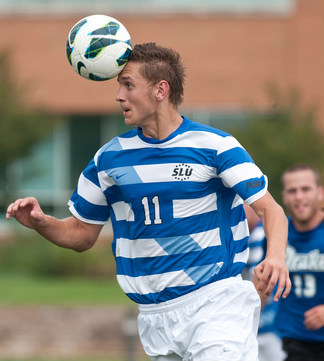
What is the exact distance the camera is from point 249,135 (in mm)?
20922

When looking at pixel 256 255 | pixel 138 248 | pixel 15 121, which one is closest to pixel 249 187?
pixel 138 248

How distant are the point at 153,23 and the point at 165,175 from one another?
22672mm

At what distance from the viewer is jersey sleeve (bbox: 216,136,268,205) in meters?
5.25

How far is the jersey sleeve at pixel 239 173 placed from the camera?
17.2 ft

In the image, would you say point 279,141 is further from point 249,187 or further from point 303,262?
point 249,187

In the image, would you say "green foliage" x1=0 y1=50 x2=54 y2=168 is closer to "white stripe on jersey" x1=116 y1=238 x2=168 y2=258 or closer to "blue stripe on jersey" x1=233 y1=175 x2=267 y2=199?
"white stripe on jersey" x1=116 y1=238 x2=168 y2=258

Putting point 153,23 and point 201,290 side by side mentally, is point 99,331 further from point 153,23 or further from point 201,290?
point 153,23

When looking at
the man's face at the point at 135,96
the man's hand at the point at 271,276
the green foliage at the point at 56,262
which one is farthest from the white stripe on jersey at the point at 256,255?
the green foliage at the point at 56,262

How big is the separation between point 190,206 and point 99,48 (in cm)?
111

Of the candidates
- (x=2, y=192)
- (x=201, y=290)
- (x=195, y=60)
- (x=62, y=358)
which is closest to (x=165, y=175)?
(x=201, y=290)

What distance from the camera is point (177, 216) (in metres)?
5.41

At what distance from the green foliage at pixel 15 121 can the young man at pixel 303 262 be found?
16.4 meters

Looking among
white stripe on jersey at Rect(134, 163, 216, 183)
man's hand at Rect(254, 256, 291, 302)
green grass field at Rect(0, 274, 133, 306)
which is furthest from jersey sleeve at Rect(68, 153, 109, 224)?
green grass field at Rect(0, 274, 133, 306)

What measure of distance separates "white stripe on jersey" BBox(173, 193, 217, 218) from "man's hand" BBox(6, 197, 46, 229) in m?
0.83
